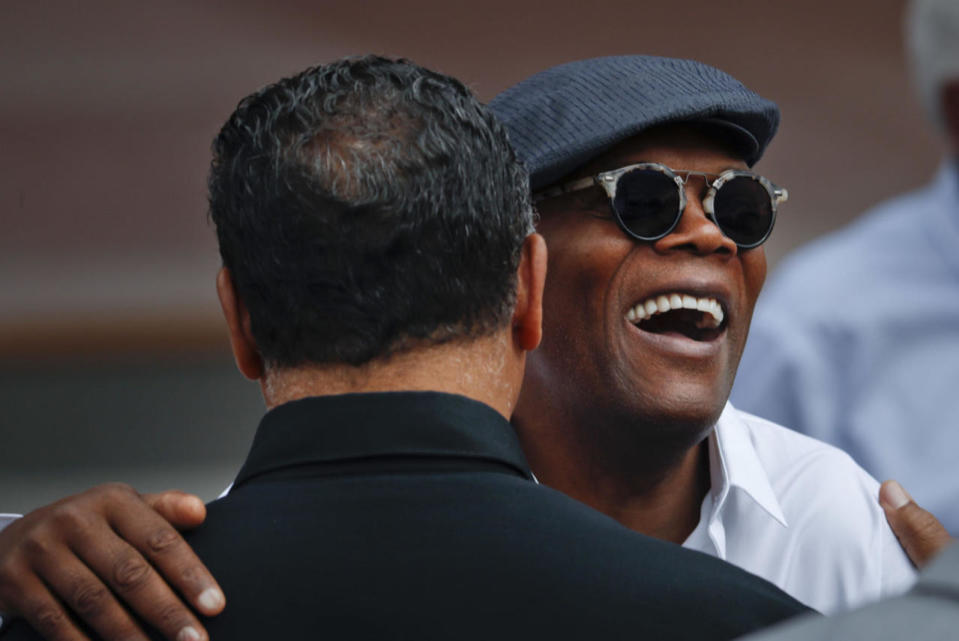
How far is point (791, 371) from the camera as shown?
117 inches

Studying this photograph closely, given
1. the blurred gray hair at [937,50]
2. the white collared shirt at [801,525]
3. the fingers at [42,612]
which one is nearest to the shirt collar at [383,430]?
the fingers at [42,612]

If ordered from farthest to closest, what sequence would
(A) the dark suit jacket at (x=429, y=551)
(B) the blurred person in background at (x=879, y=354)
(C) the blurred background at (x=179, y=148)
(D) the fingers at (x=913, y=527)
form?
(C) the blurred background at (x=179, y=148), (B) the blurred person in background at (x=879, y=354), (D) the fingers at (x=913, y=527), (A) the dark suit jacket at (x=429, y=551)

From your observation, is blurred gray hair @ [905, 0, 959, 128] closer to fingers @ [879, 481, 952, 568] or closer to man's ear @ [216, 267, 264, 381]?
man's ear @ [216, 267, 264, 381]

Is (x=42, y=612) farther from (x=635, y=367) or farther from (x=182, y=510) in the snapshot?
(x=635, y=367)

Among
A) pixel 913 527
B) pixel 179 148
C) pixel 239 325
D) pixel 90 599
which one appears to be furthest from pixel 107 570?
pixel 179 148

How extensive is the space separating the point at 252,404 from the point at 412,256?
661 centimetres

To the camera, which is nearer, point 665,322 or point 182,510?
point 182,510

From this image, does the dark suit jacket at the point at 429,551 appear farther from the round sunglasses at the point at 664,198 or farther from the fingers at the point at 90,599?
the round sunglasses at the point at 664,198

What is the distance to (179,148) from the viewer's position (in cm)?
748

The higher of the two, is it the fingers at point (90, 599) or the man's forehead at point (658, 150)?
the man's forehead at point (658, 150)

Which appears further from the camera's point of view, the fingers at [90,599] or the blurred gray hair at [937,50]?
the fingers at [90,599]

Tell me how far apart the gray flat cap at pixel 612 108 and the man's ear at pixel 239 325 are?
0.72 m

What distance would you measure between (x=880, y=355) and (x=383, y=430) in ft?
7.20

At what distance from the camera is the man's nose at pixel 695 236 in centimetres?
191
